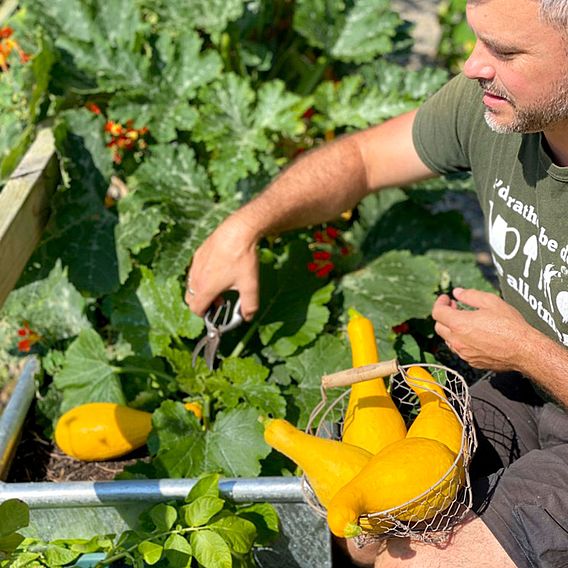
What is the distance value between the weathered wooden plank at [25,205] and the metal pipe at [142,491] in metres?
0.66

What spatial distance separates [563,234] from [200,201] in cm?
137

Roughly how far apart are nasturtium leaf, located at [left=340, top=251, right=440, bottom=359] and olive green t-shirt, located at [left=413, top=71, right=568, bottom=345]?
0.49m

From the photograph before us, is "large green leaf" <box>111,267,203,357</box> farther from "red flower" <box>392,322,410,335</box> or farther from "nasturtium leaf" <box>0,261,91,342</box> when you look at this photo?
"red flower" <box>392,322,410,335</box>

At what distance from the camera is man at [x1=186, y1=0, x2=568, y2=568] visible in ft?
6.03

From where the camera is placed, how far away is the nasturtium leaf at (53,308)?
305 centimetres

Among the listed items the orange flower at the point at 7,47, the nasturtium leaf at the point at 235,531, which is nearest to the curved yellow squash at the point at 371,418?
the nasturtium leaf at the point at 235,531

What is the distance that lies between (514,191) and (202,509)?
108 centimetres

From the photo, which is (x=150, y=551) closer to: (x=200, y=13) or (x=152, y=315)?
(x=152, y=315)

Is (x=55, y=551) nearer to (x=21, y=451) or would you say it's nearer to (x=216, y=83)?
(x=21, y=451)

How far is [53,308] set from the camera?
3.08 m

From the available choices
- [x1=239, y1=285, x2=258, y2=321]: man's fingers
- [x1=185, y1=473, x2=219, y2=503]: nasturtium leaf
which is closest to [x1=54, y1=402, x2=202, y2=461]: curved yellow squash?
[x1=239, y1=285, x2=258, y2=321]: man's fingers

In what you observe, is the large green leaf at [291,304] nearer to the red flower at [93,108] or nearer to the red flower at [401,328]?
the red flower at [401,328]

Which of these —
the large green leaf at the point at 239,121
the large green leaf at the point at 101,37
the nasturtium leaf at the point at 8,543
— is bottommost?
the nasturtium leaf at the point at 8,543

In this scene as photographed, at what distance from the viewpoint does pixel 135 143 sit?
3.36 metres
